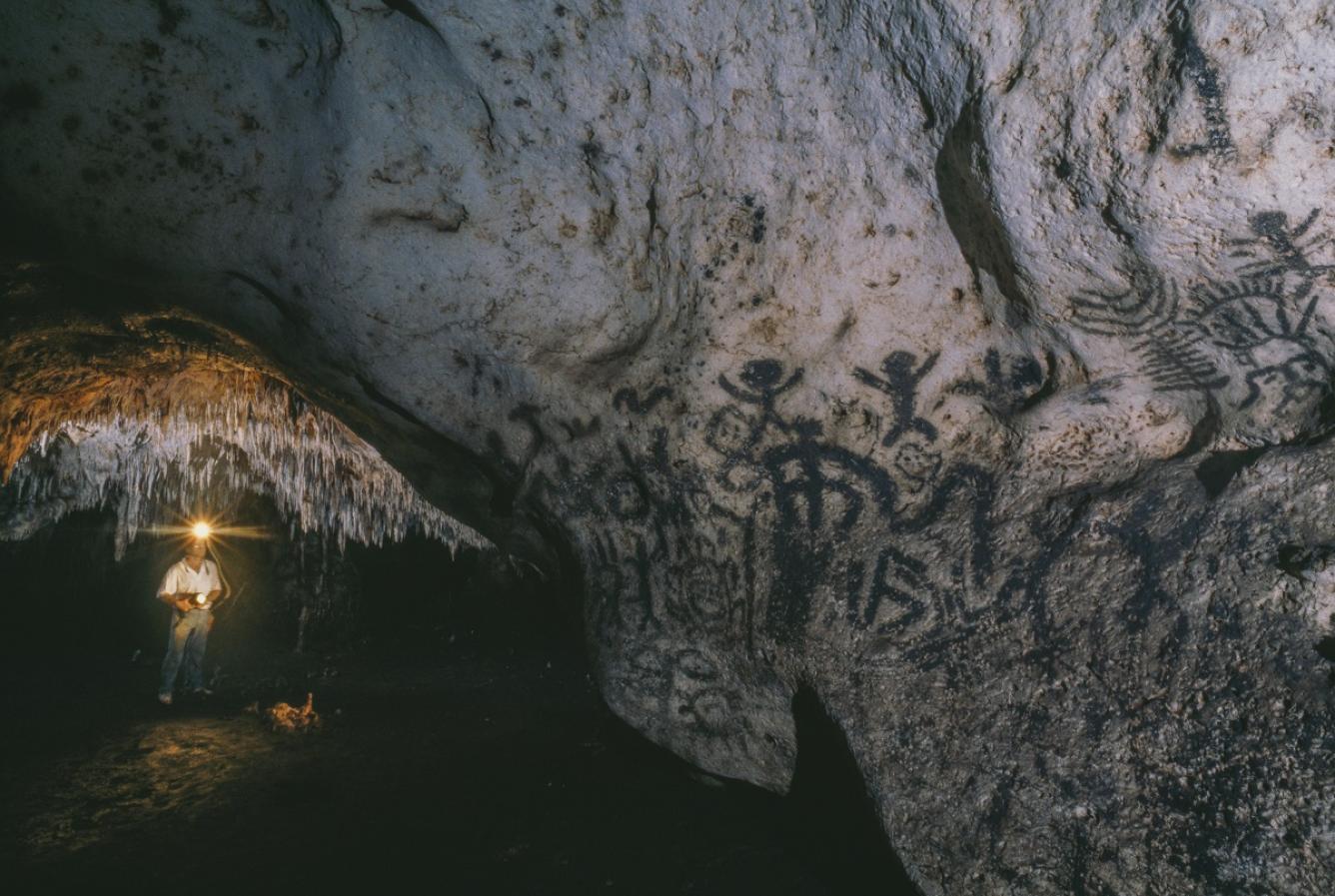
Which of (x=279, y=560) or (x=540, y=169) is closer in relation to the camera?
(x=540, y=169)

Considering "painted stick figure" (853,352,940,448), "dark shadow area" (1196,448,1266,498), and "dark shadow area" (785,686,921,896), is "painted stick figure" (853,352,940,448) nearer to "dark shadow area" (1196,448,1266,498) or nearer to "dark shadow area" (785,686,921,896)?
"dark shadow area" (1196,448,1266,498)

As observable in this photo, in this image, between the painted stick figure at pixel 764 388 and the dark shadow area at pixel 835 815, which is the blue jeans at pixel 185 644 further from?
the painted stick figure at pixel 764 388

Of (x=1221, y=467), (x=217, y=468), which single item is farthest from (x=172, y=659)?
(x=1221, y=467)

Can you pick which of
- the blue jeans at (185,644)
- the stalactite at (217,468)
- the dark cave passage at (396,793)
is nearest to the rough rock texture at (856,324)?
the dark cave passage at (396,793)

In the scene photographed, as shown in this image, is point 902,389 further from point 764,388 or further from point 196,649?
point 196,649

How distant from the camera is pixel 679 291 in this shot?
7.83 feet

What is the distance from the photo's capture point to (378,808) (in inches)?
135

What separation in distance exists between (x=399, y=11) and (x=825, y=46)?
117cm

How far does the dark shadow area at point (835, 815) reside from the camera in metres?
2.10

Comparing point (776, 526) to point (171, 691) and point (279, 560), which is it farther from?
point (279, 560)

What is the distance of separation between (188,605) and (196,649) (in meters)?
0.49

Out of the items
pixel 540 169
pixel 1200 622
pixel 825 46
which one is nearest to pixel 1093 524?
pixel 1200 622

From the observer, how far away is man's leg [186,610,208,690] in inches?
236

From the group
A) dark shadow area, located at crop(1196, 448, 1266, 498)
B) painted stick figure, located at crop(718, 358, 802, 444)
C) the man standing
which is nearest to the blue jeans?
the man standing
